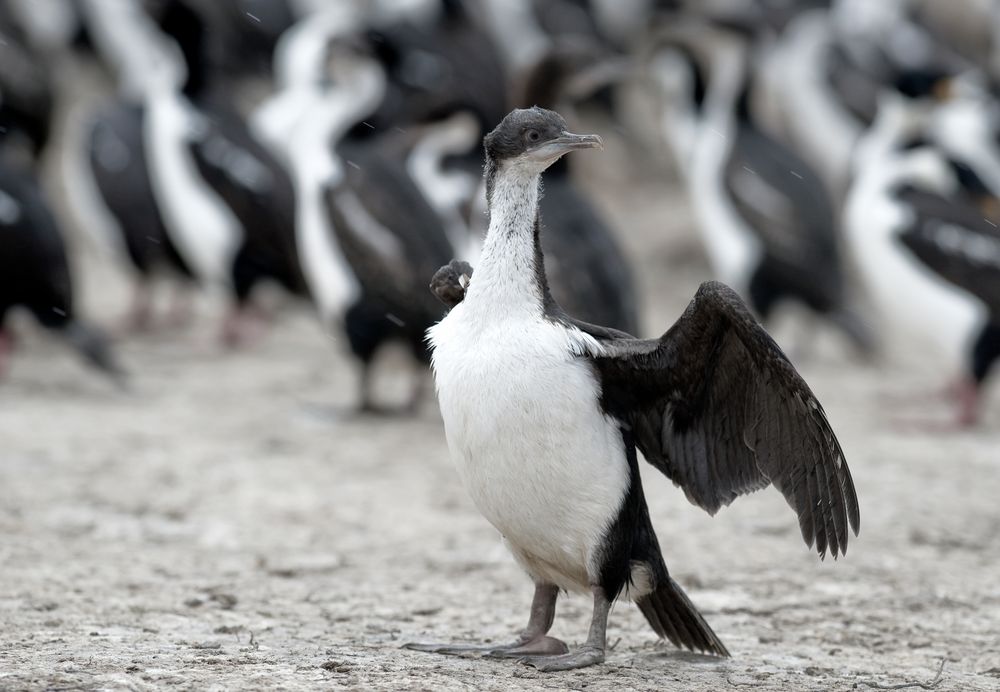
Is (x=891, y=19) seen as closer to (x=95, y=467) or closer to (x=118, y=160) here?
(x=118, y=160)

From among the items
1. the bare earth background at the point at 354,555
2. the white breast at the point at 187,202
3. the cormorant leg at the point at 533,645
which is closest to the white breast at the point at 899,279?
the bare earth background at the point at 354,555

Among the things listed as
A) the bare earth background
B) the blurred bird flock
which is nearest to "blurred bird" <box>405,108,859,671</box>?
the bare earth background

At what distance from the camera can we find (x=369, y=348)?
9188mm

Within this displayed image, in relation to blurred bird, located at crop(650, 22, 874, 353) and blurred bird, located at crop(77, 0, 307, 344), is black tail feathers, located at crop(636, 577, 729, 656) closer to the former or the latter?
blurred bird, located at crop(77, 0, 307, 344)

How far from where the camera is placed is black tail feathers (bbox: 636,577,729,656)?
4.77 metres

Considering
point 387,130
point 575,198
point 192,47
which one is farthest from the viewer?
point 192,47

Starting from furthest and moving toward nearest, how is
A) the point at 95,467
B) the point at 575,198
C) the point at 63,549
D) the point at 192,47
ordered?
the point at 192,47 → the point at 575,198 → the point at 95,467 → the point at 63,549

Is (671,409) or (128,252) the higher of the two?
(128,252)

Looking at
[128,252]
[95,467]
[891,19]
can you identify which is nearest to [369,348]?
[95,467]

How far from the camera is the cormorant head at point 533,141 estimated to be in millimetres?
4605

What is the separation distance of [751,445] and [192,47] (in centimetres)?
779

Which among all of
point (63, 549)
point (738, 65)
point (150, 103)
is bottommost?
point (63, 549)

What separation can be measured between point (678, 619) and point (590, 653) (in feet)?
1.08

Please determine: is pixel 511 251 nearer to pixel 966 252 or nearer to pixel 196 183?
pixel 966 252
